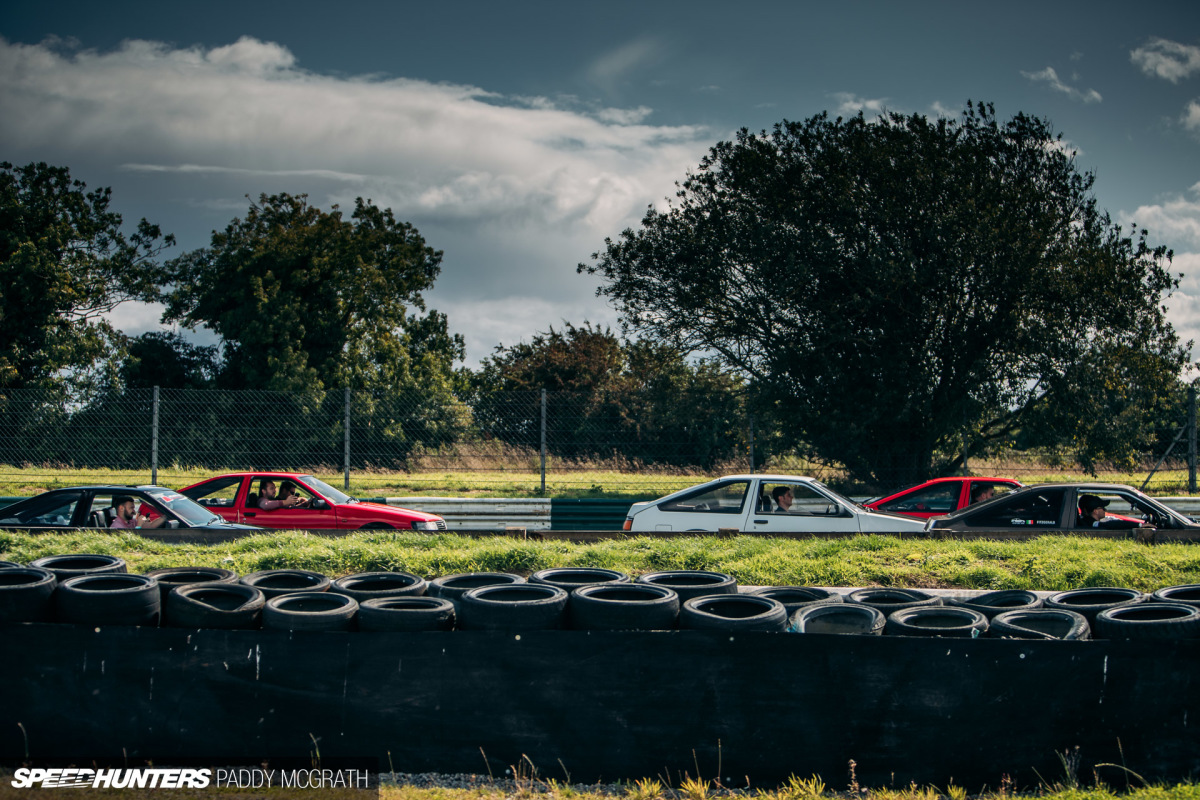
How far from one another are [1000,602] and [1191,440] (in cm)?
1444

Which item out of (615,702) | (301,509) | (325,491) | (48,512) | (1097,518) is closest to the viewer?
(615,702)

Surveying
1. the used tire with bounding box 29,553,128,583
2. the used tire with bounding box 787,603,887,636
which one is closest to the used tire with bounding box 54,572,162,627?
the used tire with bounding box 29,553,128,583

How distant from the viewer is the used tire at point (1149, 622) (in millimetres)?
4547

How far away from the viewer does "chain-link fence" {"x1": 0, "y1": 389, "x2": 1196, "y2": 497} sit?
665 inches

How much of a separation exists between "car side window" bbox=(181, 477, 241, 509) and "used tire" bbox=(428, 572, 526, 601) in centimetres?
731

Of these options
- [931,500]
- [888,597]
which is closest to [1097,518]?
[931,500]

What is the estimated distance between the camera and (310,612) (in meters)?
4.55

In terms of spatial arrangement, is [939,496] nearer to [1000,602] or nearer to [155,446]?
[1000,602]

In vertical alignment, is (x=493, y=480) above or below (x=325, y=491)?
below

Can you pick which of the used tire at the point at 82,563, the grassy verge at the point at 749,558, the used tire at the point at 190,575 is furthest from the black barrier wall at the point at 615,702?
the grassy verge at the point at 749,558

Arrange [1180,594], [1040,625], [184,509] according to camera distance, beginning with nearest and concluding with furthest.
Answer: [1040,625] → [1180,594] → [184,509]

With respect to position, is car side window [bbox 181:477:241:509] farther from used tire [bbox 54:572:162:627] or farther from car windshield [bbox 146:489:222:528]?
used tire [bbox 54:572:162:627]

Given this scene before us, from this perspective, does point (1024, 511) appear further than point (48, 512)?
No

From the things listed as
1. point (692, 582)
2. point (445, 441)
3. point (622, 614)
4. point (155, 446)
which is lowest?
point (692, 582)
